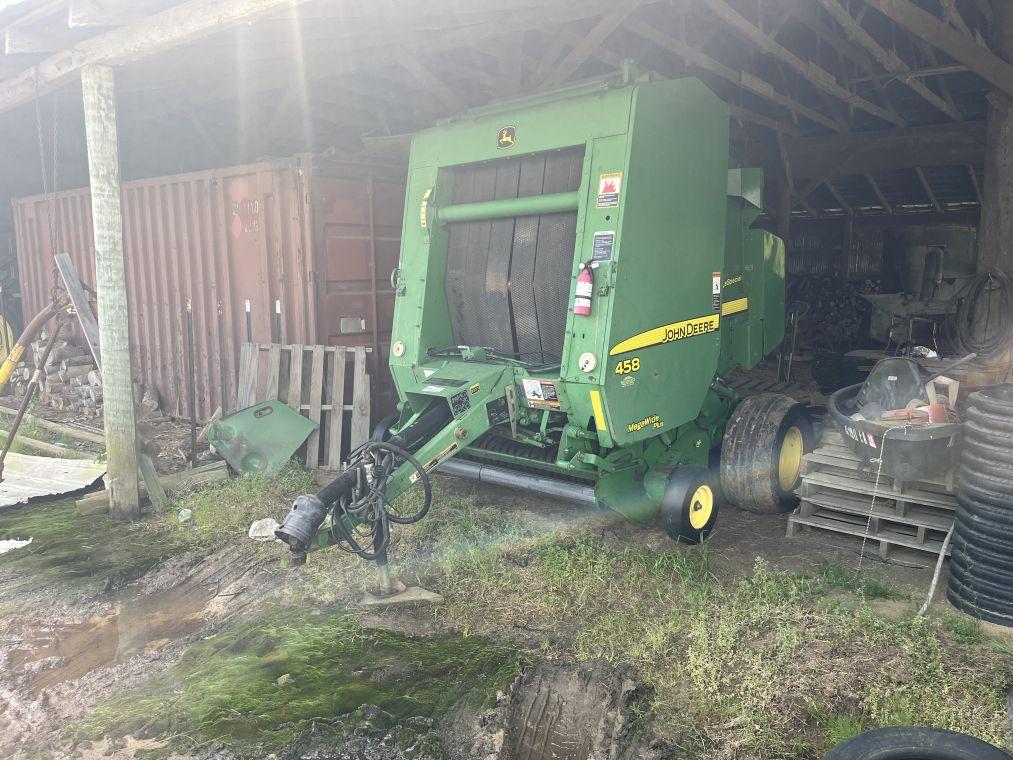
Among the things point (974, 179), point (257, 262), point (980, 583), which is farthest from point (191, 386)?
point (974, 179)

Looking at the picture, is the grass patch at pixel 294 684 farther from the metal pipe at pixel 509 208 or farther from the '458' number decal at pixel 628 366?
the metal pipe at pixel 509 208

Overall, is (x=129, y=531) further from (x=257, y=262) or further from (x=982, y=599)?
(x=982, y=599)

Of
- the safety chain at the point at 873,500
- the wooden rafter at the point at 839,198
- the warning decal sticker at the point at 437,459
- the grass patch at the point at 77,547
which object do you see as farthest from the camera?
the wooden rafter at the point at 839,198

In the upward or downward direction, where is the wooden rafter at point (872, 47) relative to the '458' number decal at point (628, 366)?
upward

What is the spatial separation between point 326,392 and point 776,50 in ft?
16.8

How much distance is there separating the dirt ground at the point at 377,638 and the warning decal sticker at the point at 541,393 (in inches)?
36.9

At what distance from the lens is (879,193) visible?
15.4 meters

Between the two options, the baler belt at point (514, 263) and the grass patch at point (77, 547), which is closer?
the baler belt at point (514, 263)

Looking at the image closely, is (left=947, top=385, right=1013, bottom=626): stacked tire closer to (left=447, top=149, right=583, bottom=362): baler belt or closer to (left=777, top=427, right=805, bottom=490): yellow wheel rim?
(left=777, top=427, right=805, bottom=490): yellow wheel rim

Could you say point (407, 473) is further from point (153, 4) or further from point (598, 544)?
point (153, 4)

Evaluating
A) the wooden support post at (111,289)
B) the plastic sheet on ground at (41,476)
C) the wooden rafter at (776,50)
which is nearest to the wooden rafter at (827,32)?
the wooden rafter at (776,50)

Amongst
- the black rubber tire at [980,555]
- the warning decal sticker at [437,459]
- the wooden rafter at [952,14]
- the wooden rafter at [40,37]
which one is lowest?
the black rubber tire at [980,555]

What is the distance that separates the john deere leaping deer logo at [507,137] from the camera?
4.85 meters

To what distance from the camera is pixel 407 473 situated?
4160mm
